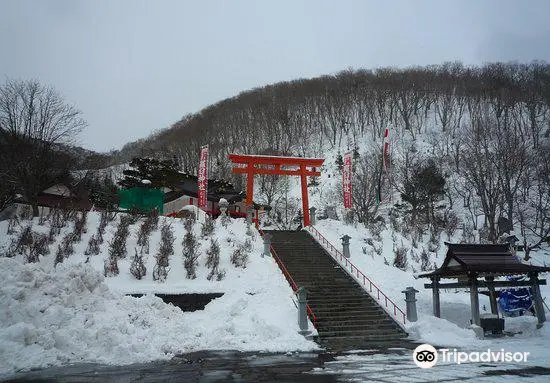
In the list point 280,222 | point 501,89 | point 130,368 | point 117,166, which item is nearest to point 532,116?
point 501,89

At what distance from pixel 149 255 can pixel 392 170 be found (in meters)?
32.7

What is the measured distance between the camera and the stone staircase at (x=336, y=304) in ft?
41.5

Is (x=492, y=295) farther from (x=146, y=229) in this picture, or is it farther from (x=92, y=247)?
(x=92, y=247)

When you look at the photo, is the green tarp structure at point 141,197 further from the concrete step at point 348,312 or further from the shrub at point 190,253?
the concrete step at point 348,312

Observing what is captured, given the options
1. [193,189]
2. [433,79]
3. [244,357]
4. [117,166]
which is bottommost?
[244,357]

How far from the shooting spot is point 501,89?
188 ft

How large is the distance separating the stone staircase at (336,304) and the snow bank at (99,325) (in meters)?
1.33

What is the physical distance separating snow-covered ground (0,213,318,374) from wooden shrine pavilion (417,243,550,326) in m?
5.92

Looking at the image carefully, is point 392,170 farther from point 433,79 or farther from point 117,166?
point 117,166

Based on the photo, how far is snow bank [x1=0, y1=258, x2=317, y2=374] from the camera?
8.37m

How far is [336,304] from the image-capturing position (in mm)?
14961

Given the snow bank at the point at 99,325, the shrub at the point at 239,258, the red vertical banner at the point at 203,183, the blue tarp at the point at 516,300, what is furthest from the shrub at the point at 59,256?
the blue tarp at the point at 516,300

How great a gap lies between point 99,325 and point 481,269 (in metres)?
11.9

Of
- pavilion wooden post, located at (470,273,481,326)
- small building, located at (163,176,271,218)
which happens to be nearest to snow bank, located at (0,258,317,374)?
pavilion wooden post, located at (470,273,481,326)
